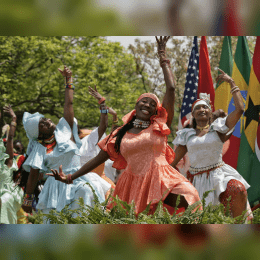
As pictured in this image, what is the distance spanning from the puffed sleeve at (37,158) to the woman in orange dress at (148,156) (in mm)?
1609

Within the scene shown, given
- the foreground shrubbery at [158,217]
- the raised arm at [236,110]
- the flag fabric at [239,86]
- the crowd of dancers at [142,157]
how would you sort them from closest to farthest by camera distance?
the foreground shrubbery at [158,217]
the crowd of dancers at [142,157]
the raised arm at [236,110]
the flag fabric at [239,86]

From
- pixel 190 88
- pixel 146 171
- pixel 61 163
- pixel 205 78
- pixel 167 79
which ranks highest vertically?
pixel 205 78

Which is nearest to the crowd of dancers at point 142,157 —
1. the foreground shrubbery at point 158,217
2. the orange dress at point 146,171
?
the orange dress at point 146,171

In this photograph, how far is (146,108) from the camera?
171 inches

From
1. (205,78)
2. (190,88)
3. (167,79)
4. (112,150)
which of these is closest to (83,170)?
(112,150)

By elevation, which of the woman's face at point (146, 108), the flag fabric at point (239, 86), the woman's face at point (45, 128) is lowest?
the woman's face at point (146, 108)

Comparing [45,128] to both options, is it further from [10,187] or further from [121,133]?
[10,187]

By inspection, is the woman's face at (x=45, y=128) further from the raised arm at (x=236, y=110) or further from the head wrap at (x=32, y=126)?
the raised arm at (x=236, y=110)

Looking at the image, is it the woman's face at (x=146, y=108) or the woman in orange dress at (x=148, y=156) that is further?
the woman's face at (x=146, y=108)

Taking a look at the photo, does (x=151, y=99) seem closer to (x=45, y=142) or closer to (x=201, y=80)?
(x=45, y=142)

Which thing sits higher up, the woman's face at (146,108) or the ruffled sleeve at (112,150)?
the woman's face at (146,108)

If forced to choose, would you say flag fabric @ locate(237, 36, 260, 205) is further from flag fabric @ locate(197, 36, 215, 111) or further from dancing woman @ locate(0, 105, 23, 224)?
dancing woman @ locate(0, 105, 23, 224)

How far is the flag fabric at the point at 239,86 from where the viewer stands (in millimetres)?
9852

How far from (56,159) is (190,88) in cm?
574
